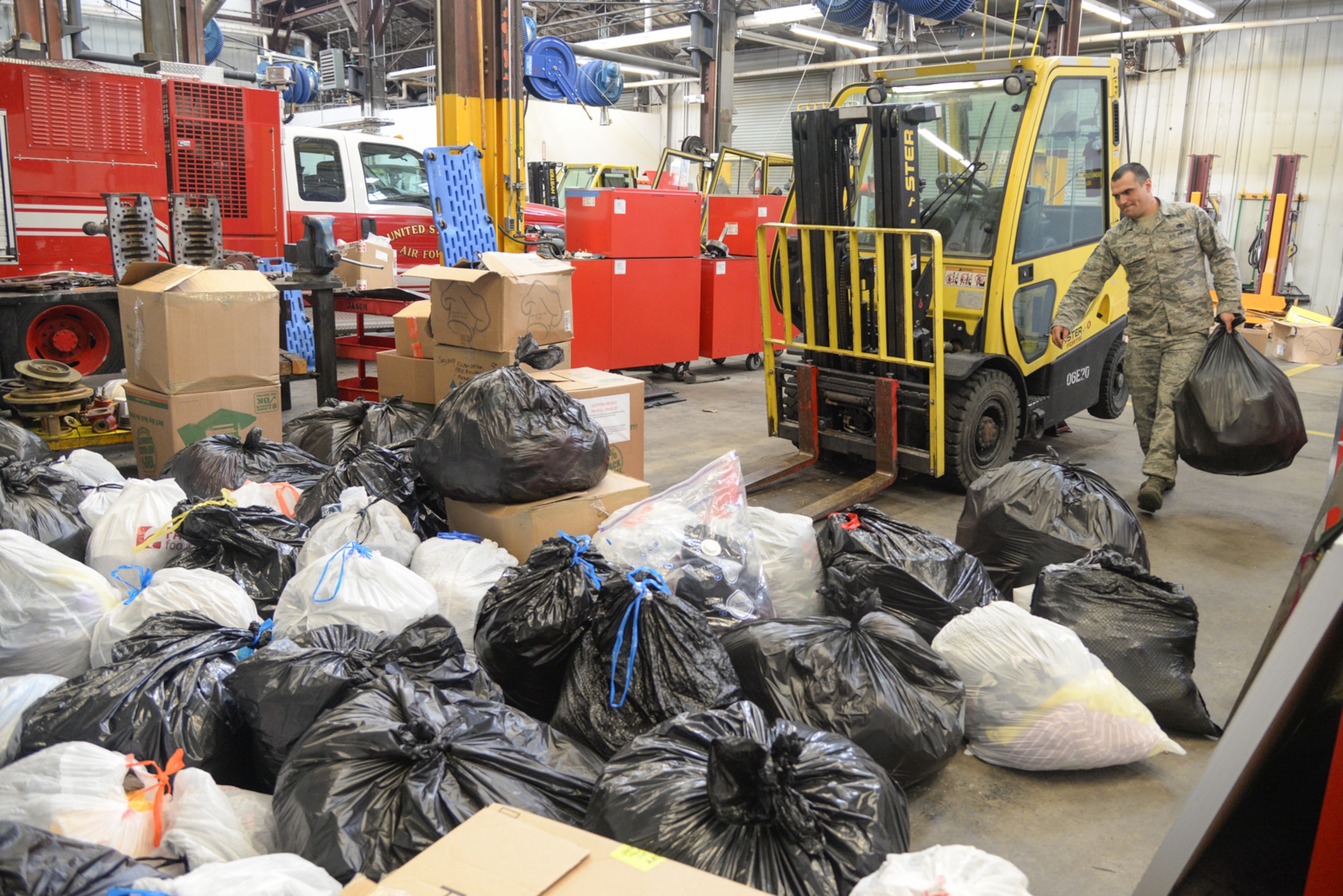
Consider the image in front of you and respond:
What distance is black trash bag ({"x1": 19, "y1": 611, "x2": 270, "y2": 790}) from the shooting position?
1976mm

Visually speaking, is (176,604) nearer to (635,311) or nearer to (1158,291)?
(1158,291)

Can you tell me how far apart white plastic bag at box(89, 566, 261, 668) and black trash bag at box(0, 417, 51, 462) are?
1632 millimetres

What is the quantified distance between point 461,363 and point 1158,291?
11.5ft

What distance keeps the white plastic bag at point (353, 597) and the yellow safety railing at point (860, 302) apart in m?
2.93

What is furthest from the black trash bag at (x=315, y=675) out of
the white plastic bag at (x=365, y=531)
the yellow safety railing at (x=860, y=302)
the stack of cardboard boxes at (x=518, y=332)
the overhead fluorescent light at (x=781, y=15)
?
the overhead fluorescent light at (x=781, y=15)

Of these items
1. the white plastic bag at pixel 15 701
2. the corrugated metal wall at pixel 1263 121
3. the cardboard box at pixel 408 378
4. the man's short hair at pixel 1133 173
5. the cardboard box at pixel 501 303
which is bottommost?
the white plastic bag at pixel 15 701

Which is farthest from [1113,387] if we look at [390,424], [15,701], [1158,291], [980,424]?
[15,701]

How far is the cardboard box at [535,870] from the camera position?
126cm

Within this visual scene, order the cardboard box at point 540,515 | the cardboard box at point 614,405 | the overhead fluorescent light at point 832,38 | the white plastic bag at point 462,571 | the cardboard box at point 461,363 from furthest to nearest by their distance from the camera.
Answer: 1. the overhead fluorescent light at point 832,38
2. the cardboard box at point 461,363
3. the cardboard box at point 614,405
4. the cardboard box at point 540,515
5. the white plastic bag at point 462,571

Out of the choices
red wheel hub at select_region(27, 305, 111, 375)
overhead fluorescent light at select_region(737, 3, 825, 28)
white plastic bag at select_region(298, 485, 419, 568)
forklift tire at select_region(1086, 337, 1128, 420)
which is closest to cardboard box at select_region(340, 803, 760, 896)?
white plastic bag at select_region(298, 485, 419, 568)

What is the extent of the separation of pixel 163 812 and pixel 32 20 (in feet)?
33.8

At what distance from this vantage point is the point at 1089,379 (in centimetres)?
599

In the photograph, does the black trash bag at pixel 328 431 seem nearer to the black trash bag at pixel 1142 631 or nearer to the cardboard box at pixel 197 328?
the cardboard box at pixel 197 328

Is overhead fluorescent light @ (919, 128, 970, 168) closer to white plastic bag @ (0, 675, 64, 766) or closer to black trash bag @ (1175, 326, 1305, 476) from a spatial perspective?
black trash bag @ (1175, 326, 1305, 476)
